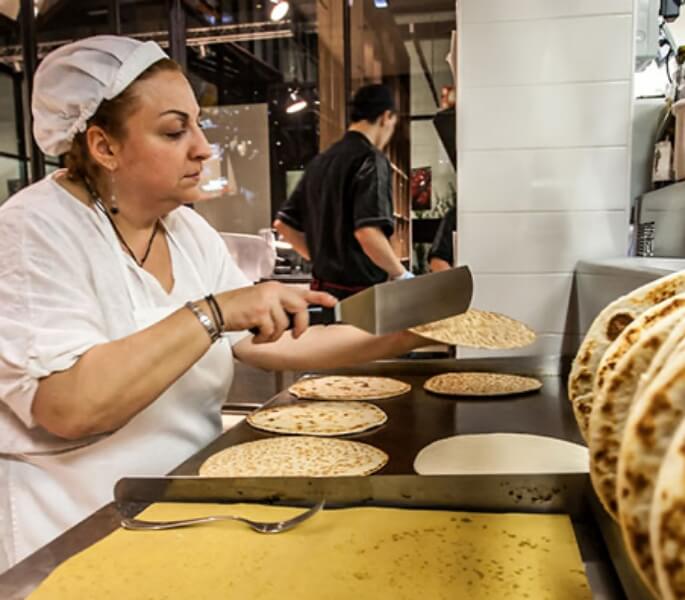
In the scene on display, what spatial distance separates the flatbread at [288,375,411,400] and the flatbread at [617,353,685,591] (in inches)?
53.7

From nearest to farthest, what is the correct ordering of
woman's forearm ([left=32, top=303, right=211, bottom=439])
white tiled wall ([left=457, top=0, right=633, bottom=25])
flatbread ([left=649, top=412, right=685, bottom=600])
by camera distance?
flatbread ([left=649, top=412, right=685, bottom=600]) < woman's forearm ([left=32, top=303, right=211, bottom=439]) < white tiled wall ([left=457, top=0, right=633, bottom=25])

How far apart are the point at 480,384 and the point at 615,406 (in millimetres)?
1375

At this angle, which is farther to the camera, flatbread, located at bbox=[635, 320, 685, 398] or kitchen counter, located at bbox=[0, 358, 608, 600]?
kitchen counter, located at bbox=[0, 358, 608, 600]

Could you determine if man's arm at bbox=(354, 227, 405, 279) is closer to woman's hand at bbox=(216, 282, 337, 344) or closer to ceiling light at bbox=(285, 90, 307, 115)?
woman's hand at bbox=(216, 282, 337, 344)

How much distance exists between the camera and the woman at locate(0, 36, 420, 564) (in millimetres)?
1142

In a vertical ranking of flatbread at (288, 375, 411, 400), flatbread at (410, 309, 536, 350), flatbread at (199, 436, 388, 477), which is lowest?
flatbread at (288, 375, 411, 400)

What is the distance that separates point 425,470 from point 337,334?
64 cm

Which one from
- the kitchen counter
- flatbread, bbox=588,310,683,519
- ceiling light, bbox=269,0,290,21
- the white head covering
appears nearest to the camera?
flatbread, bbox=588,310,683,519

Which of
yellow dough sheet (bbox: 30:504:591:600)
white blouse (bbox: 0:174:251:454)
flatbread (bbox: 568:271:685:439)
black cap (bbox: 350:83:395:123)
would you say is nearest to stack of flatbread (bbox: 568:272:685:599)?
flatbread (bbox: 568:271:685:439)

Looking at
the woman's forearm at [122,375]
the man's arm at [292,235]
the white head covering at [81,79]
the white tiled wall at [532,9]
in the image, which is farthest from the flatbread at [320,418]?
the man's arm at [292,235]

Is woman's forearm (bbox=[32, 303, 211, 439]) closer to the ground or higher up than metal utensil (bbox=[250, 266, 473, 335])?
closer to the ground

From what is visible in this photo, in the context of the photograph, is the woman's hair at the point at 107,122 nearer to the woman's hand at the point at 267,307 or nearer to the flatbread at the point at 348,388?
the woman's hand at the point at 267,307

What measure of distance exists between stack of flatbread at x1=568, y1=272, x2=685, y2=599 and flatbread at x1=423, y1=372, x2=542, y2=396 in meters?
1.23

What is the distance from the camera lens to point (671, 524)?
286 millimetres
